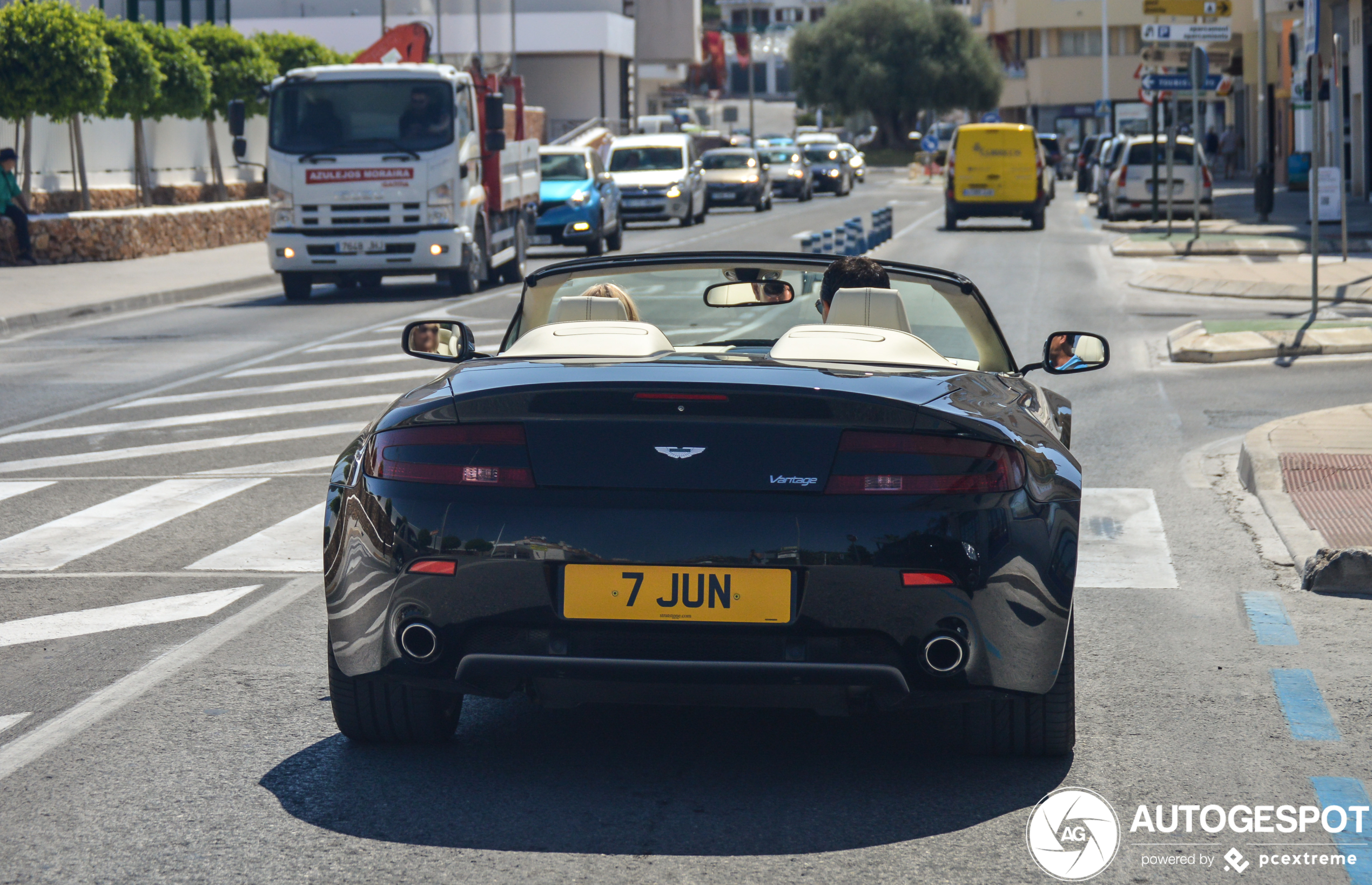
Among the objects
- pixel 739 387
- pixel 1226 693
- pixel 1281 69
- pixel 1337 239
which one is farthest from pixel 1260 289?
pixel 1281 69

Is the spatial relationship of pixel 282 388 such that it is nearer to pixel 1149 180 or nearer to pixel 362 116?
pixel 362 116

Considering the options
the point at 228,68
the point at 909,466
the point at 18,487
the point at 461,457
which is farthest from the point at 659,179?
the point at 909,466

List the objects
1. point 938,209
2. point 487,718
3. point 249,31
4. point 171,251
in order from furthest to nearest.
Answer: point 249,31 → point 938,209 → point 171,251 → point 487,718

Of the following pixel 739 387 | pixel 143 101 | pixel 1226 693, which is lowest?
pixel 1226 693

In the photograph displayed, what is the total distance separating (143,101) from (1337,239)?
822 inches

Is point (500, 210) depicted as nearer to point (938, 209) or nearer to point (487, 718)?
point (487, 718)

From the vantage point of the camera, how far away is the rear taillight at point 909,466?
421cm

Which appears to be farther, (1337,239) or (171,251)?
(171,251)

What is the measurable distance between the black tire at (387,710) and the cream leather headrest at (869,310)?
1578mm

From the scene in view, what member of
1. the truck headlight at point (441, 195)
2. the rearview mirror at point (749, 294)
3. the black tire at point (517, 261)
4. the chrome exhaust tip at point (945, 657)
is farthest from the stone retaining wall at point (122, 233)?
the chrome exhaust tip at point (945, 657)

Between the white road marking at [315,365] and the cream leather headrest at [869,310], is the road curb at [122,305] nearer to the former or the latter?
the white road marking at [315,365]

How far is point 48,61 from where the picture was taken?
29.2 metres

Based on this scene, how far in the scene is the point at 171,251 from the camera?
3325 cm

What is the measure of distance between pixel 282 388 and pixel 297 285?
32.3 feet
